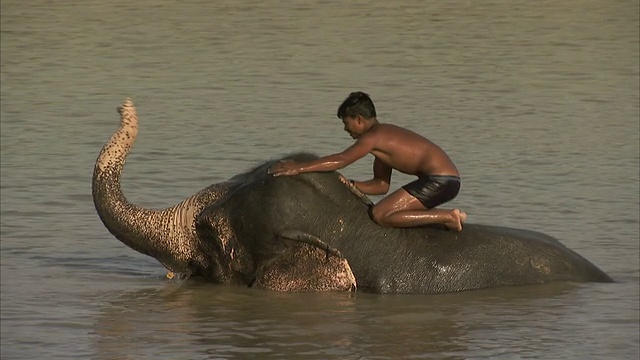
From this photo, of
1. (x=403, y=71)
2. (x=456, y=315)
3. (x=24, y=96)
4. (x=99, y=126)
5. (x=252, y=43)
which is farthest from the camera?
(x=252, y=43)

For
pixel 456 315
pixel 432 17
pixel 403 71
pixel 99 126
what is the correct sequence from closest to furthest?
pixel 456 315 < pixel 99 126 < pixel 403 71 < pixel 432 17

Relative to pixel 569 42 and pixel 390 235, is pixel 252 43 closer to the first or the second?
pixel 569 42

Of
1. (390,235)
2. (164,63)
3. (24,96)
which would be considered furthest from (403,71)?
(390,235)

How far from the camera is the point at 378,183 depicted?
1335cm

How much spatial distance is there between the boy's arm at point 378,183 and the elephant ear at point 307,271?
582mm

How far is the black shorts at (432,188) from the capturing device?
13.2 m

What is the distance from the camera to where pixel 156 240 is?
13398 millimetres

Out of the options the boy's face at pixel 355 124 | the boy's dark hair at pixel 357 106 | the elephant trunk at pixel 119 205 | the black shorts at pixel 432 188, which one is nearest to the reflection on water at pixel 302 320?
the elephant trunk at pixel 119 205

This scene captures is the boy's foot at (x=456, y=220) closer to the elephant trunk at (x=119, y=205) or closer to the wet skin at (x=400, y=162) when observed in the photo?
the wet skin at (x=400, y=162)

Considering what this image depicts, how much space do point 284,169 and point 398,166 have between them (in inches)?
34.4

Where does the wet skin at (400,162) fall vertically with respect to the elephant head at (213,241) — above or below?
above

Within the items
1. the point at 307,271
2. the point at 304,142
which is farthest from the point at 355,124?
the point at 304,142

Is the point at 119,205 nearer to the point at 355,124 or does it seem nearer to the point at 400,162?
the point at 355,124

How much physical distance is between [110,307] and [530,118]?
910 centimetres
